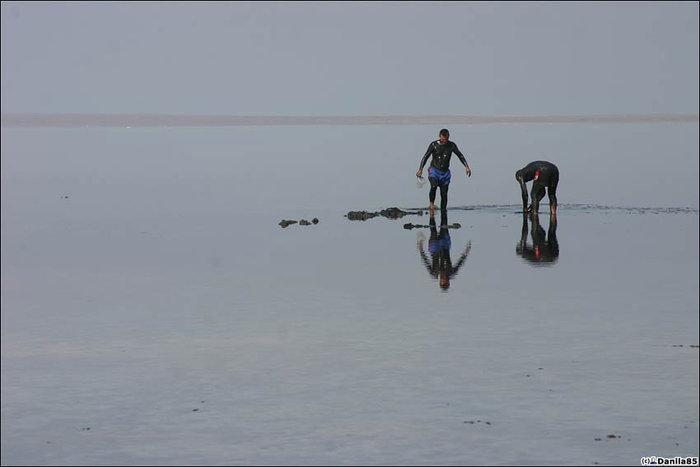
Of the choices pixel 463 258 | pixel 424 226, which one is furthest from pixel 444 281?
pixel 424 226

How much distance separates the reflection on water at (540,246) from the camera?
1045 inches

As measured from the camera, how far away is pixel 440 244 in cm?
2938

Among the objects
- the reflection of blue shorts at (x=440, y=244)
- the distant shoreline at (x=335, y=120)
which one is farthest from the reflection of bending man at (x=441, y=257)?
the distant shoreline at (x=335, y=120)

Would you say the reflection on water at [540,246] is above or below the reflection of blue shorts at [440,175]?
below

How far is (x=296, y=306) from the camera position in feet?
69.1

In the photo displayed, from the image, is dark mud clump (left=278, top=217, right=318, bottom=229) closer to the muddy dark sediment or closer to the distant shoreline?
the muddy dark sediment

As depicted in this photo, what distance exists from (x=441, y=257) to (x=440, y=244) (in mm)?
2339

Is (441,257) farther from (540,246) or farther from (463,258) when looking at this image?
(540,246)

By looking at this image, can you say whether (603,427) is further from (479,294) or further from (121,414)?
(479,294)

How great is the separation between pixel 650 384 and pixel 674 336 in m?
2.75

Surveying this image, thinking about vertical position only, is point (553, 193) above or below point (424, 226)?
above

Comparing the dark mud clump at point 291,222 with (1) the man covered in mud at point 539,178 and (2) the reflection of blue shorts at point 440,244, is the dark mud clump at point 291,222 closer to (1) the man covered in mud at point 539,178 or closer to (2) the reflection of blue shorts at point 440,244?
(2) the reflection of blue shorts at point 440,244

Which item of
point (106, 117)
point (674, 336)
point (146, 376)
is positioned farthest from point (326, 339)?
point (106, 117)

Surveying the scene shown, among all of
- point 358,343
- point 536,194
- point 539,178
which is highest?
point 539,178
